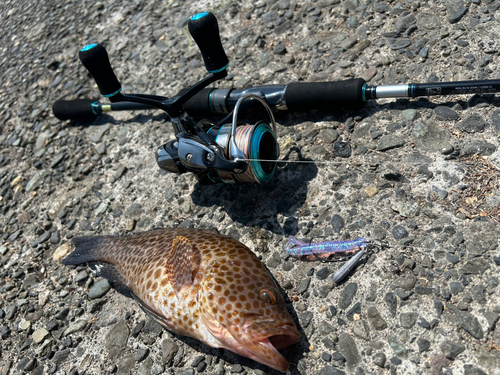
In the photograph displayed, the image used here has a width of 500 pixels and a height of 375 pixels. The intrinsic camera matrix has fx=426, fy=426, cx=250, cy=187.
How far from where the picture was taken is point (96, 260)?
3.66m

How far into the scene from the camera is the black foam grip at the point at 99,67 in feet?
11.0

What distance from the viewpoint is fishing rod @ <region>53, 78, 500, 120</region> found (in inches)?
128

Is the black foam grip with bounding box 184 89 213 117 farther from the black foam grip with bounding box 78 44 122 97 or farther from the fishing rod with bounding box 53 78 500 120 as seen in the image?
the black foam grip with bounding box 78 44 122 97

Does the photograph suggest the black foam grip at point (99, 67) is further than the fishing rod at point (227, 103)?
Yes

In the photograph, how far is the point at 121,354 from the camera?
3219mm

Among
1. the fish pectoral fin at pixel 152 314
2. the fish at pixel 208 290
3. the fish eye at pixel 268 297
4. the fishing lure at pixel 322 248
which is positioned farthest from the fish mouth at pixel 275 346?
the fish pectoral fin at pixel 152 314

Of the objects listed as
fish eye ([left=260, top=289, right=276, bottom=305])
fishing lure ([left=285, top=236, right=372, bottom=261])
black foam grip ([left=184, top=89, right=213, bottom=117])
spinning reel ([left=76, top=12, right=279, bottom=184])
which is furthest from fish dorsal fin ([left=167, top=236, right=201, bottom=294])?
black foam grip ([left=184, top=89, right=213, bottom=117])

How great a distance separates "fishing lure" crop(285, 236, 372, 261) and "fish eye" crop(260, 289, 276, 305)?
0.50 m

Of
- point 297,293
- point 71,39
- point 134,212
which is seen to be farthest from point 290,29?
point 71,39

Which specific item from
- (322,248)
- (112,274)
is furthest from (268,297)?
(112,274)

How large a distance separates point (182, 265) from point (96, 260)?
1099 mm

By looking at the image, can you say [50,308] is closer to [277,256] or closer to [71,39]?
[277,256]

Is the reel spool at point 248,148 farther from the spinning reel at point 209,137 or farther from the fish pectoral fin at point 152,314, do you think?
the fish pectoral fin at point 152,314

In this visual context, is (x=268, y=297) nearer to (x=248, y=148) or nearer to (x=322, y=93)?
(x=248, y=148)
